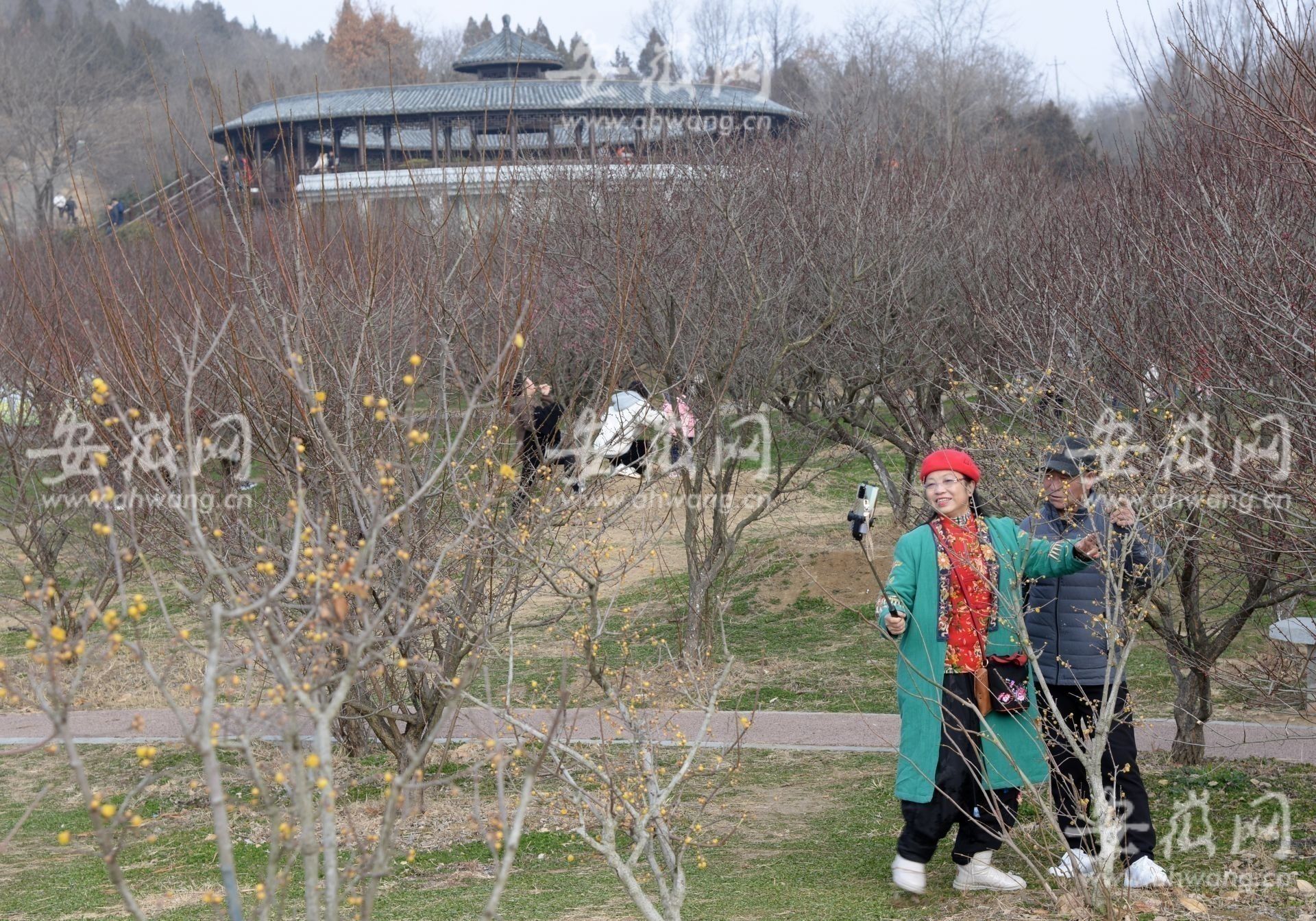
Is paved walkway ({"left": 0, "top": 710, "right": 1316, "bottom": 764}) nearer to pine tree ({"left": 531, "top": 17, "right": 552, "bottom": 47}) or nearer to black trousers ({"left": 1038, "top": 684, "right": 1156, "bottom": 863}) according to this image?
black trousers ({"left": 1038, "top": 684, "right": 1156, "bottom": 863})

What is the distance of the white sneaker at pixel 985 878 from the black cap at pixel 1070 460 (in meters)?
1.54

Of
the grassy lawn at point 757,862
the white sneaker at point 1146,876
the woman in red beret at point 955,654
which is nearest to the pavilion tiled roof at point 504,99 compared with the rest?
the grassy lawn at point 757,862

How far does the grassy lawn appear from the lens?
5352 millimetres

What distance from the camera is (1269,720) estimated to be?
9.47 meters

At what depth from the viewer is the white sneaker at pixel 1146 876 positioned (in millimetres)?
5215

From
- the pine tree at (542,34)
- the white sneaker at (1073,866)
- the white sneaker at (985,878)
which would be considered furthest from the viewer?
the pine tree at (542,34)

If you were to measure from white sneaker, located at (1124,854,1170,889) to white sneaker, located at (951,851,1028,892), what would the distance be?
1.33 feet

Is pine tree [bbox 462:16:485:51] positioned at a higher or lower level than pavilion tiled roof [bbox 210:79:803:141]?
higher

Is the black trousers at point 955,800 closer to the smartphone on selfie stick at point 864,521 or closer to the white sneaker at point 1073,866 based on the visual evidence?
the white sneaker at point 1073,866

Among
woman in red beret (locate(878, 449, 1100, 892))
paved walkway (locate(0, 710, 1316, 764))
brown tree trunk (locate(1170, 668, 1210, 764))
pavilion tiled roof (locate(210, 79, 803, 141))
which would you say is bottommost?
paved walkway (locate(0, 710, 1316, 764))

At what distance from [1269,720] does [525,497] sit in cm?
563

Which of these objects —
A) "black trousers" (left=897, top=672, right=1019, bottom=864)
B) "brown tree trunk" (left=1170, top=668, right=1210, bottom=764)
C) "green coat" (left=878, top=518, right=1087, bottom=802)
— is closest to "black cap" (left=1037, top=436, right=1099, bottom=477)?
"green coat" (left=878, top=518, right=1087, bottom=802)

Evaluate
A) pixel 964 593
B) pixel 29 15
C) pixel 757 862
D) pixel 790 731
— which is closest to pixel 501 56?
pixel 790 731

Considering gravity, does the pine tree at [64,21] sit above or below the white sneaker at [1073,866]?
above
